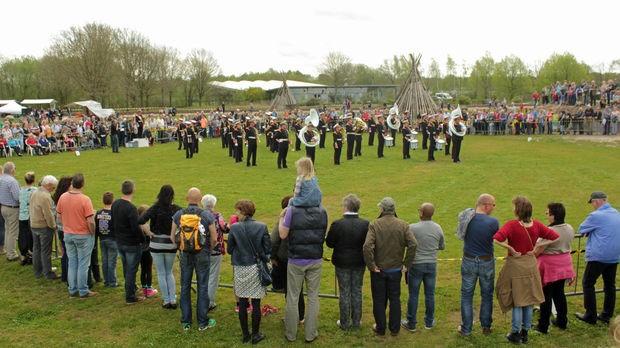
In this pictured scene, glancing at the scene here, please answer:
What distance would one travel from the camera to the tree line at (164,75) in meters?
50.9

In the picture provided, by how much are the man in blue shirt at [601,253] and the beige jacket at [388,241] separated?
92.1 inches

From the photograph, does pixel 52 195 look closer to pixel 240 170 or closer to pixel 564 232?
pixel 564 232

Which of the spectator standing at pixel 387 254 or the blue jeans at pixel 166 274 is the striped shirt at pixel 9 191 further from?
the spectator standing at pixel 387 254

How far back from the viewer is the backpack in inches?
242

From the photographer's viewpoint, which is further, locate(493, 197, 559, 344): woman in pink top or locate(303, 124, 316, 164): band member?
locate(303, 124, 316, 164): band member

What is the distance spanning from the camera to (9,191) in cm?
898

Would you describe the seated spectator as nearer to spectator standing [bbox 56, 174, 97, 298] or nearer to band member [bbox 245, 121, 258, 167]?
band member [bbox 245, 121, 258, 167]

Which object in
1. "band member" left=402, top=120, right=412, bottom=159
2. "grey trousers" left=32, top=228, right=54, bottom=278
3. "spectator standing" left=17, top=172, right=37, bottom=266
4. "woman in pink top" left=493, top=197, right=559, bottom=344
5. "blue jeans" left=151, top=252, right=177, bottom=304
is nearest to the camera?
"woman in pink top" left=493, top=197, right=559, bottom=344

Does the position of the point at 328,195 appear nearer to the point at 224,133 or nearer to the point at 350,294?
the point at 350,294

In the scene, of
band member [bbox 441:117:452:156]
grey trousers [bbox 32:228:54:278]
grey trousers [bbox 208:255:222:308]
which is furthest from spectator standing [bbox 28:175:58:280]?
band member [bbox 441:117:452:156]

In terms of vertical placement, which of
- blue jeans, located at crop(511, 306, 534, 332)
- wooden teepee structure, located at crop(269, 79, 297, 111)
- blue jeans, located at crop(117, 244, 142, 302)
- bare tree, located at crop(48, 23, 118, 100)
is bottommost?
blue jeans, located at crop(511, 306, 534, 332)

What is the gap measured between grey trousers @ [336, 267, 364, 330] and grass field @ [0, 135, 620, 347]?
17 cm

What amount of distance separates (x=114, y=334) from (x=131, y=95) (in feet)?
185

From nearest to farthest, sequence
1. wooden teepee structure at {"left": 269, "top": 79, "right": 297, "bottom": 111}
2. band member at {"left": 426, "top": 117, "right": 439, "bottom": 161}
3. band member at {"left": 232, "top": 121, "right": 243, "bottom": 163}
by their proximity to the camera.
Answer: band member at {"left": 426, "top": 117, "right": 439, "bottom": 161} → band member at {"left": 232, "top": 121, "right": 243, "bottom": 163} → wooden teepee structure at {"left": 269, "top": 79, "right": 297, "bottom": 111}
